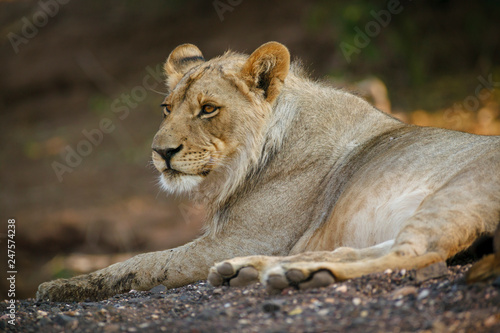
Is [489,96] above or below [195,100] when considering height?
above

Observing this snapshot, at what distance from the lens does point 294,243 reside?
5.26m

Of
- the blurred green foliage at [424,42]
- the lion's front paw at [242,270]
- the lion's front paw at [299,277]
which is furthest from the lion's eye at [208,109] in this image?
the blurred green foliage at [424,42]

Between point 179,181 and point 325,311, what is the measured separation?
2470mm

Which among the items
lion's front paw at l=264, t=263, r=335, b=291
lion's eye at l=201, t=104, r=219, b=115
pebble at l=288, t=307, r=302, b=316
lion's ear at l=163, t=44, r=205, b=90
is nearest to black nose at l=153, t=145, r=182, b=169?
lion's eye at l=201, t=104, r=219, b=115

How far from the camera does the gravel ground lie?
119 inches

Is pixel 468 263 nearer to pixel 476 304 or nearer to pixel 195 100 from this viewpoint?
pixel 476 304

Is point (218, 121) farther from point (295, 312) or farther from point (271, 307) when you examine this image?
point (295, 312)

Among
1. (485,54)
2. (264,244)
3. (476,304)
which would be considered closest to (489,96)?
(485,54)

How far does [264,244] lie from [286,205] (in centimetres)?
40

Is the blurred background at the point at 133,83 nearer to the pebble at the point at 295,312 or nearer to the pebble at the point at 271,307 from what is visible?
the pebble at the point at 271,307

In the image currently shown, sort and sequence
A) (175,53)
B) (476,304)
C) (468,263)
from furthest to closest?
(175,53) → (468,263) → (476,304)

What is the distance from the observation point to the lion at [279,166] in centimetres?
477

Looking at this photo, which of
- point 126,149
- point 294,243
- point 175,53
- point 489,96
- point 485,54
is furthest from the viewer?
point 126,149

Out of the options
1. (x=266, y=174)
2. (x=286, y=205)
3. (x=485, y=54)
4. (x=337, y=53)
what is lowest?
(x=286, y=205)
